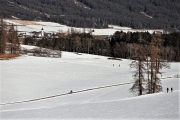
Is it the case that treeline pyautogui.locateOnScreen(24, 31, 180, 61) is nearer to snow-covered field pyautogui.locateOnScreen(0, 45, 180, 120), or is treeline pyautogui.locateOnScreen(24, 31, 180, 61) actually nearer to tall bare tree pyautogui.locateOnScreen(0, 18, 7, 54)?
tall bare tree pyautogui.locateOnScreen(0, 18, 7, 54)

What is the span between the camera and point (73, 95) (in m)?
43.0

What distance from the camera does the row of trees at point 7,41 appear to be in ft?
274

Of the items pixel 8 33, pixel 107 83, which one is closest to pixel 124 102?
pixel 107 83

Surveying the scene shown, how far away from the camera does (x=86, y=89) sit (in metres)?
47.3

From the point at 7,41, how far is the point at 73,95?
2026 inches

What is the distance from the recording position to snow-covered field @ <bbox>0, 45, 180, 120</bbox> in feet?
94.9

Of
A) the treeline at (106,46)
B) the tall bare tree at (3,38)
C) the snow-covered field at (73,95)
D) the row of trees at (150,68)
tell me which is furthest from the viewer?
the treeline at (106,46)

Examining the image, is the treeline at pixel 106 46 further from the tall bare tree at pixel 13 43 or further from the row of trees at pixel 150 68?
the row of trees at pixel 150 68

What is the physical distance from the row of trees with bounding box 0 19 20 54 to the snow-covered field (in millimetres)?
11542

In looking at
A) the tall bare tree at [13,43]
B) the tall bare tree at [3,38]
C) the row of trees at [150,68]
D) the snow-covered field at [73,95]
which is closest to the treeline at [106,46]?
the tall bare tree at [13,43]

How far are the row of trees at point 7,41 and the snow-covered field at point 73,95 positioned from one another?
37.9 feet

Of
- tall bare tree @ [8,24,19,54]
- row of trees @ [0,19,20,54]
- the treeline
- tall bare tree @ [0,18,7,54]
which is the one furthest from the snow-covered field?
the treeline

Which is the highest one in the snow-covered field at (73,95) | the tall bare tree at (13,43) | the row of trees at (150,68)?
the tall bare tree at (13,43)

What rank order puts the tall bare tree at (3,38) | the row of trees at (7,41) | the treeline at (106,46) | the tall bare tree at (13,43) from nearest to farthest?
the tall bare tree at (3,38) < the row of trees at (7,41) < the tall bare tree at (13,43) < the treeline at (106,46)
